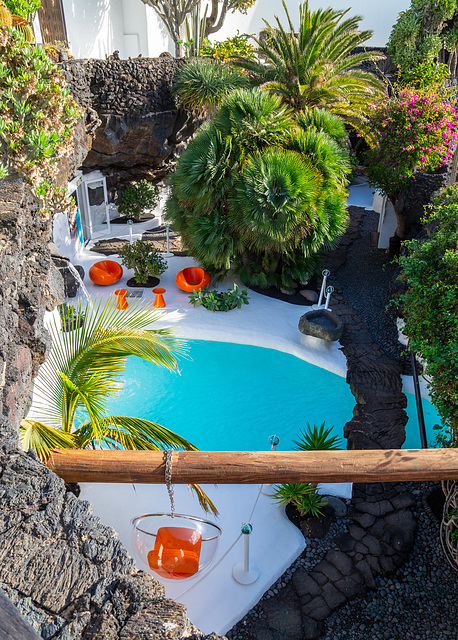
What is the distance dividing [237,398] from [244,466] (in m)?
6.05

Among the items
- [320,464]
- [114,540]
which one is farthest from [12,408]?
[320,464]

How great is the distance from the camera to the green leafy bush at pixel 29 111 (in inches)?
309

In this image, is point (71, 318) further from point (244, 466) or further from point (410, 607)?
point (410, 607)

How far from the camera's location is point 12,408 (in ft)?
9.57

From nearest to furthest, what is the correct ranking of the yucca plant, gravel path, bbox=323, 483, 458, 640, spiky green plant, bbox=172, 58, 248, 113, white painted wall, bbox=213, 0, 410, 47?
gravel path, bbox=323, 483, 458, 640 → the yucca plant → spiky green plant, bbox=172, 58, 248, 113 → white painted wall, bbox=213, 0, 410, 47

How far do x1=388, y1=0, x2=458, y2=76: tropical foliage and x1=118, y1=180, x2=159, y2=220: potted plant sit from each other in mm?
11243

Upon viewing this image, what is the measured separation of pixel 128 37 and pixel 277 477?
61.6 feet

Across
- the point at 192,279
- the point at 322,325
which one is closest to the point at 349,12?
the point at 192,279

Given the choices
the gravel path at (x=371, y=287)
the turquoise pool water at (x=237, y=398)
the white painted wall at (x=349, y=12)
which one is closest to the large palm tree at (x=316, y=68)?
the gravel path at (x=371, y=287)

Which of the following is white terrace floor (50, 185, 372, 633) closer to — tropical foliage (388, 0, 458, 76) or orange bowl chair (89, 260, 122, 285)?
orange bowl chair (89, 260, 122, 285)

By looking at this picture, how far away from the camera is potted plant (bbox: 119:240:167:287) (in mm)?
12133

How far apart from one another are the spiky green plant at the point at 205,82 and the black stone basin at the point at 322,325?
7.51 metres

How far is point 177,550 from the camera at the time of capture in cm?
467

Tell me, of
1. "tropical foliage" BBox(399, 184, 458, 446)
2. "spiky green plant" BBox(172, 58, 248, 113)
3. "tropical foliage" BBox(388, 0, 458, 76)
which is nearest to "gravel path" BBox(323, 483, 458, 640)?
"tropical foliage" BBox(399, 184, 458, 446)
